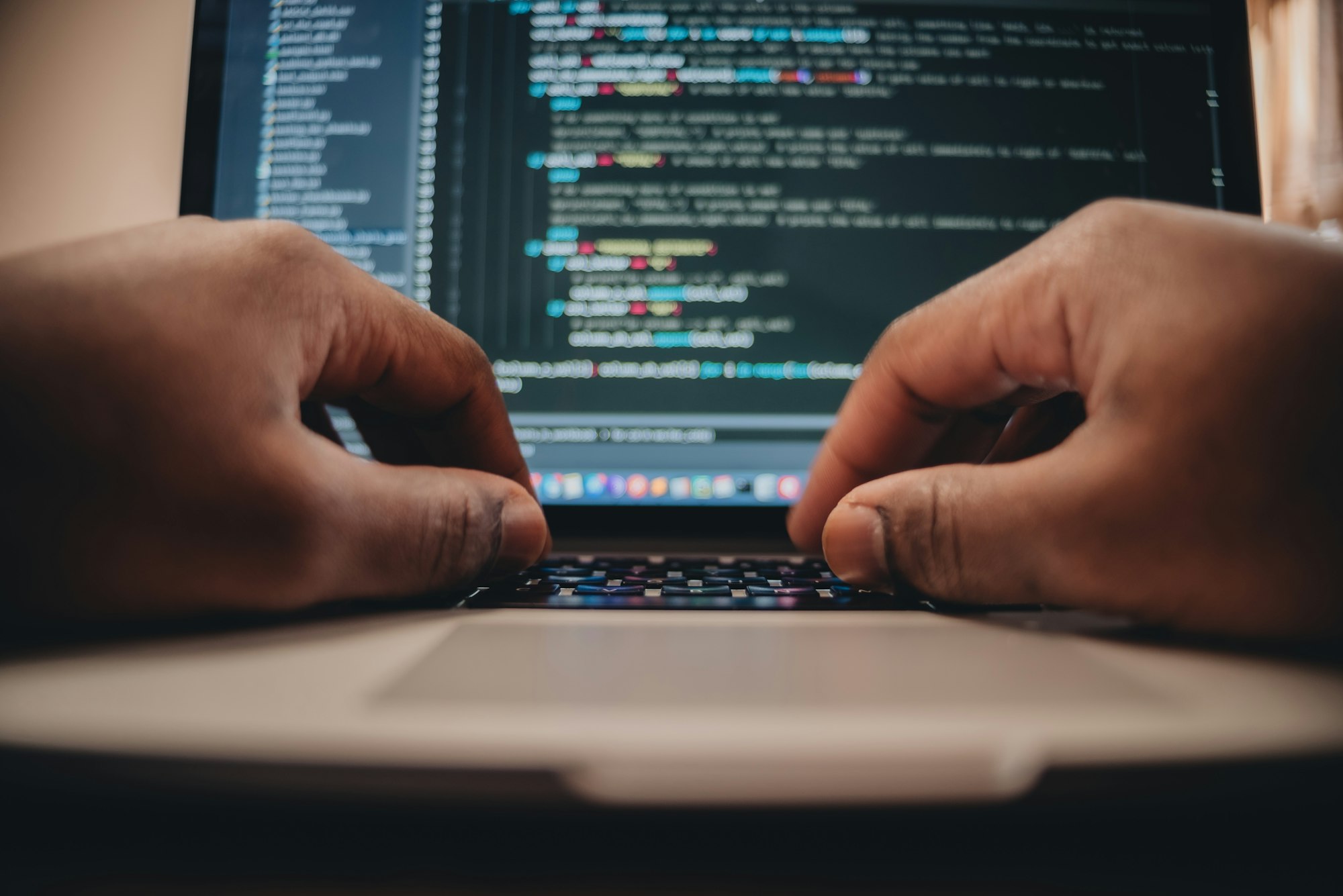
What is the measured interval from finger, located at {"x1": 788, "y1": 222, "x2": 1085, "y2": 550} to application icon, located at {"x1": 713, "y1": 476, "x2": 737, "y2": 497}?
0.22ft

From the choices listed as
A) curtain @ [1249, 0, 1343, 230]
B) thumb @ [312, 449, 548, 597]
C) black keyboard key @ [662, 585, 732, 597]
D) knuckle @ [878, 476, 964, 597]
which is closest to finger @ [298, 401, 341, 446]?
thumb @ [312, 449, 548, 597]

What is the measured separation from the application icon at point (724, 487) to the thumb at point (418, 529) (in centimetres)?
22

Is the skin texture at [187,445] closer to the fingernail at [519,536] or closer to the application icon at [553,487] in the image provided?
the fingernail at [519,536]

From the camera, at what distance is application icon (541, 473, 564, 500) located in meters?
0.52

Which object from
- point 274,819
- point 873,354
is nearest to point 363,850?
point 274,819

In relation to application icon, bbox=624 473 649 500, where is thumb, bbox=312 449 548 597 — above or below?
below

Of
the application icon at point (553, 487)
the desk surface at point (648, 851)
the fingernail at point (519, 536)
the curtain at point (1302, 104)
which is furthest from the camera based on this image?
the curtain at point (1302, 104)

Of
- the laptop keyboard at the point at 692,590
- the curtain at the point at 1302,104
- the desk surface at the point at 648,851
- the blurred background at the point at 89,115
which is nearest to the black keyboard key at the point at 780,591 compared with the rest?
the laptop keyboard at the point at 692,590

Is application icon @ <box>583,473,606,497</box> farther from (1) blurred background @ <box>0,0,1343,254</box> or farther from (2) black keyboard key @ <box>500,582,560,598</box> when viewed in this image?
(1) blurred background @ <box>0,0,1343,254</box>

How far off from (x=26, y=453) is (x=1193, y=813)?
1.31 feet

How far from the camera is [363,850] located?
126 mm

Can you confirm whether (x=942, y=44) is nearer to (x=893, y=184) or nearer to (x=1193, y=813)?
(x=893, y=184)

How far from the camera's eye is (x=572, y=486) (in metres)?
0.52

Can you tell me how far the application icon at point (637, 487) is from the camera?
Answer: 523 millimetres
